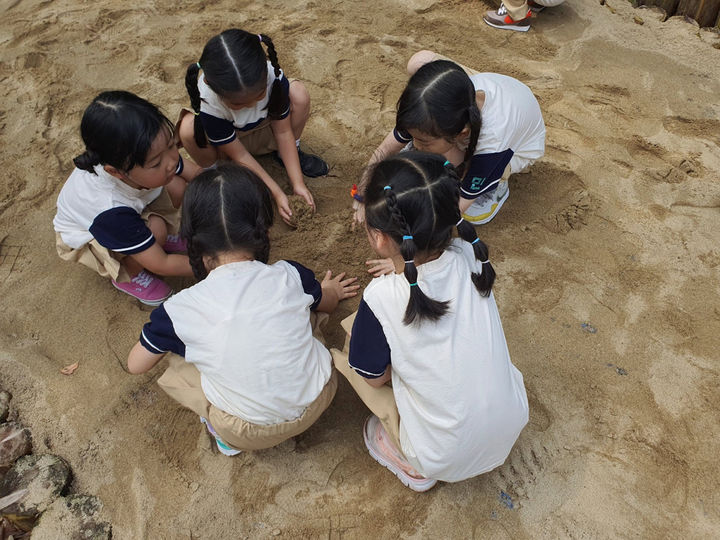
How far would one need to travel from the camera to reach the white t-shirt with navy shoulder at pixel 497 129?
1951 millimetres

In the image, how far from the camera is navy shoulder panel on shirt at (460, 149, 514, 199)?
6.50ft

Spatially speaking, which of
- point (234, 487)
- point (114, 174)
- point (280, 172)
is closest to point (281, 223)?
point (280, 172)

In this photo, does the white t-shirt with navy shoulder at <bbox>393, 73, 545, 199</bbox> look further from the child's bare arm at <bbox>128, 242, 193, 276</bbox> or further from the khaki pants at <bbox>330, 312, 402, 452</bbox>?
the child's bare arm at <bbox>128, 242, 193, 276</bbox>

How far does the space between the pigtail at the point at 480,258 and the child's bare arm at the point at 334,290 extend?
704 millimetres

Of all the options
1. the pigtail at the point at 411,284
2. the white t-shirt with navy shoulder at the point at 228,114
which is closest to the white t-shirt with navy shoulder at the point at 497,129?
the white t-shirt with navy shoulder at the point at 228,114

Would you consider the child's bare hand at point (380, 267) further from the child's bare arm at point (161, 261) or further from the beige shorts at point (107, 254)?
the beige shorts at point (107, 254)

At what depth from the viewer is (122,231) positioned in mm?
1794

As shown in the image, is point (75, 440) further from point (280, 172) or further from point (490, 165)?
point (490, 165)

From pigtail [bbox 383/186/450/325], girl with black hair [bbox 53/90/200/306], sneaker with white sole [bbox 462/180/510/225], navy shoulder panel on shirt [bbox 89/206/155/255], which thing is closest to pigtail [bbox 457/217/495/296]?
pigtail [bbox 383/186/450/325]

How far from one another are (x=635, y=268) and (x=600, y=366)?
54 cm

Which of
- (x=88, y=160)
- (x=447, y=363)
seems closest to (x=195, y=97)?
(x=88, y=160)

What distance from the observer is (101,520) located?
158 centimetres

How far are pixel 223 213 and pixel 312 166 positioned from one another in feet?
3.86

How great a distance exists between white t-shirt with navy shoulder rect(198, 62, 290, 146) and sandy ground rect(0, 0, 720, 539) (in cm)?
34
